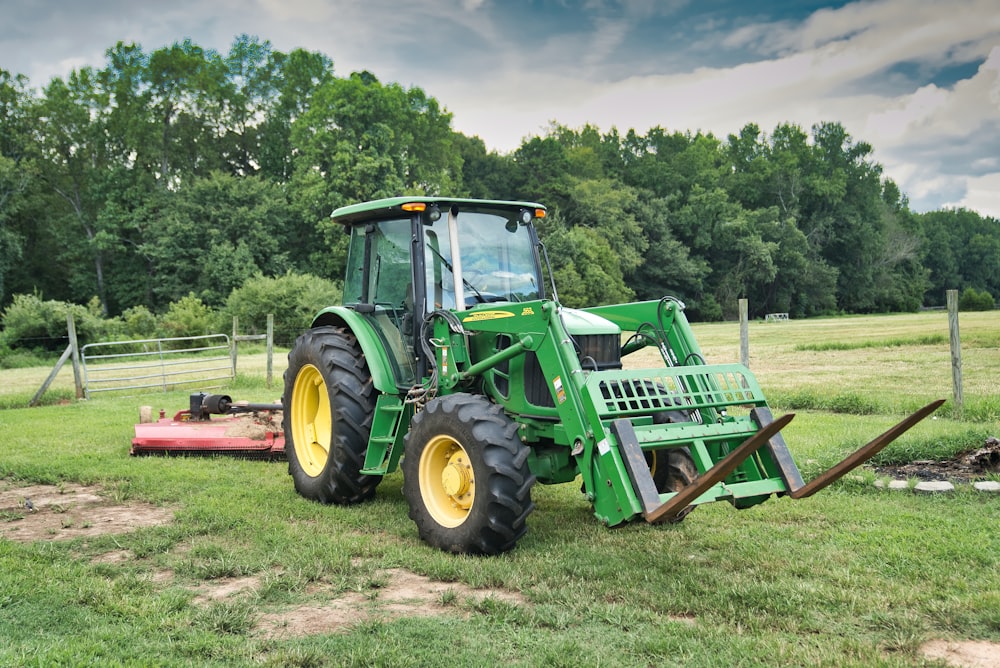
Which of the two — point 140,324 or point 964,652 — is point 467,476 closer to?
A: point 964,652

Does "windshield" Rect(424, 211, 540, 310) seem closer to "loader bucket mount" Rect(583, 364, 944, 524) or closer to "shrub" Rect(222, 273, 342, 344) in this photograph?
"loader bucket mount" Rect(583, 364, 944, 524)

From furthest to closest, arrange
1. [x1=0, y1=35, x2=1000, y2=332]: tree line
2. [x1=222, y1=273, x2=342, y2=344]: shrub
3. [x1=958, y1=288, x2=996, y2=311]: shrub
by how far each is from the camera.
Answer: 1. [x1=0, y1=35, x2=1000, y2=332]: tree line
2. [x1=958, y1=288, x2=996, y2=311]: shrub
3. [x1=222, y1=273, x2=342, y2=344]: shrub

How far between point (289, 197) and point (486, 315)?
4088 centimetres

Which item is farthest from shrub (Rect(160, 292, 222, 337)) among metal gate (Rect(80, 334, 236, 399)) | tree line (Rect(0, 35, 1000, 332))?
tree line (Rect(0, 35, 1000, 332))

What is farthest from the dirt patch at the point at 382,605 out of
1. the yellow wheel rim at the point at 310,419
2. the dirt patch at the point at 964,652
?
the yellow wheel rim at the point at 310,419

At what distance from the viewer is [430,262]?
6559 millimetres

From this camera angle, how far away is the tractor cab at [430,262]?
21.5 feet

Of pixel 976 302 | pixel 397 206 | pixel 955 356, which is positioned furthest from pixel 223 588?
pixel 976 302

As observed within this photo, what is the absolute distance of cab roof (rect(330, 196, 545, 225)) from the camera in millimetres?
6508

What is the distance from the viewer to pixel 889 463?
8070mm

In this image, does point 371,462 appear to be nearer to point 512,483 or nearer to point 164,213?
point 512,483

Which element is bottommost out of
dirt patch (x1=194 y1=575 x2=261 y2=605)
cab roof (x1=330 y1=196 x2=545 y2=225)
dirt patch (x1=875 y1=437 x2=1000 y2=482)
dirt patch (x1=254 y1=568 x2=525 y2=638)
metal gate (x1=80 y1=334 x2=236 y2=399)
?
dirt patch (x1=254 y1=568 x2=525 y2=638)

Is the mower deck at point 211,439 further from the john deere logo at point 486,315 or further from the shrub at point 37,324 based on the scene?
the shrub at point 37,324

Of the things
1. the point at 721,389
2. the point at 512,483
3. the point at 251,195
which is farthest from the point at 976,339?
the point at 251,195
